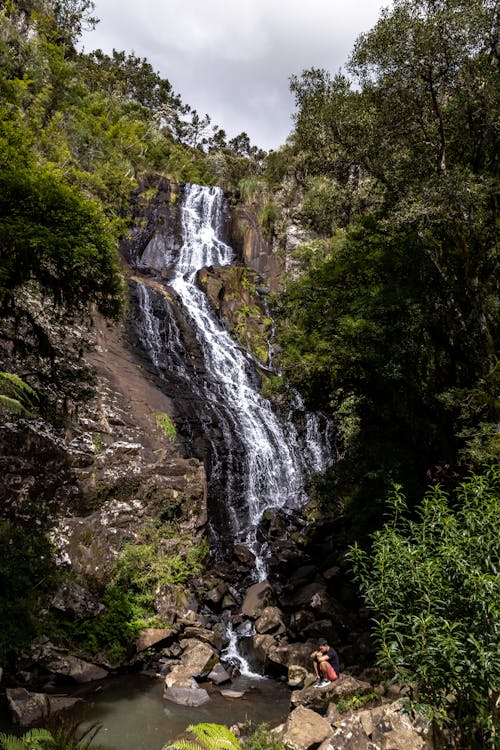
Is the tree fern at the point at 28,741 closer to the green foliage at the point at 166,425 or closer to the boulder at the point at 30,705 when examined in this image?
the boulder at the point at 30,705

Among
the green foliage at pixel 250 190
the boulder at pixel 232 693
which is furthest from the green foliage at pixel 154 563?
the green foliage at pixel 250 190

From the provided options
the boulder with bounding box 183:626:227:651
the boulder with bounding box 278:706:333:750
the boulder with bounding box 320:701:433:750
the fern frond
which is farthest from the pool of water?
the boulder with bounding box 320:701:433:750

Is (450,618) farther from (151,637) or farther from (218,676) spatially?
(151,637)

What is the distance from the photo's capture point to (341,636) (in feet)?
40.8

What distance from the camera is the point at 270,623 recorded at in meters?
12.9

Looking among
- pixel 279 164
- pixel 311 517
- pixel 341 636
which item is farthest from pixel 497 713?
pixel 279 164

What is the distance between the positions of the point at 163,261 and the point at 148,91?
128 feet

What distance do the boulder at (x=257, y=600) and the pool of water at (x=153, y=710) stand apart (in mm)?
2739

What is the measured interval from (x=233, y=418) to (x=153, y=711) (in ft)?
45.6

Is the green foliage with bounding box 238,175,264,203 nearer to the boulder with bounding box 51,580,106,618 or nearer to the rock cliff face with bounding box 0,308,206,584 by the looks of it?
the rock cliff face with bounding box 0,308,206,584

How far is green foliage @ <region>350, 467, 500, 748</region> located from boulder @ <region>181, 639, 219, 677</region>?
7183mm

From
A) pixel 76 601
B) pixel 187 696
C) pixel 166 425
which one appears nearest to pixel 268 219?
pixel 166 425

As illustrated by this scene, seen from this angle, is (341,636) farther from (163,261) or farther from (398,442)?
(163,261)

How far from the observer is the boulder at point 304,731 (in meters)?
6.95
